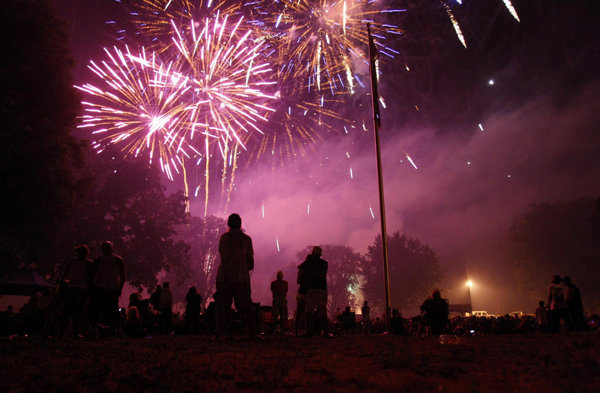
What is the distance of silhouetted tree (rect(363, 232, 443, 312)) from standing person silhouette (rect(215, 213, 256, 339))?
63390 mm

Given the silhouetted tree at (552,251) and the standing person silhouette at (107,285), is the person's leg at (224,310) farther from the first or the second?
the silhouetted tree at (552,251)

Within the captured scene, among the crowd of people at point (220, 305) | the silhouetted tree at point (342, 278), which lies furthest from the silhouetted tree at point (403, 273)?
the crowd of people at point (220, 305)

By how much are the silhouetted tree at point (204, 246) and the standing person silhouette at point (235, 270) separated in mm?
67117

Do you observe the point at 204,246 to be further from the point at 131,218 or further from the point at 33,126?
the point at 33,126

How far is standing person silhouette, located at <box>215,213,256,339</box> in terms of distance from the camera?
739 centimetres

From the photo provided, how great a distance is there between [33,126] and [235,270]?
17935 millimetres

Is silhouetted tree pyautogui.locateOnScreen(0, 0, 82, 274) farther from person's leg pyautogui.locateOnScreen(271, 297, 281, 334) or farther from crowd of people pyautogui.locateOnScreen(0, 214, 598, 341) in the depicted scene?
person's leg pyautogui.locateOnScreen(271, 297, 281, 334)

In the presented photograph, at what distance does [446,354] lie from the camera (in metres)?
5.35

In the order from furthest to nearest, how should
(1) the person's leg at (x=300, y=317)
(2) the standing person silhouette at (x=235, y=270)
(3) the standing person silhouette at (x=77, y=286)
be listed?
(1) the person's leg at (x=300, y=317) < (3) the standing person silhouette at (x=77, y=286) < (2) the standing person silhouette at (x=235, y=270)

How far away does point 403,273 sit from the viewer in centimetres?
7081

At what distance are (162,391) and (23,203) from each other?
19.9m

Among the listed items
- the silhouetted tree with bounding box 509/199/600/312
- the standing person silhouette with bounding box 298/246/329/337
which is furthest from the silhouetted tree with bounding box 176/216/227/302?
the standing person silhouette with bounding box 298/246/329/337

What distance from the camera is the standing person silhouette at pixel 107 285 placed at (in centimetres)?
862

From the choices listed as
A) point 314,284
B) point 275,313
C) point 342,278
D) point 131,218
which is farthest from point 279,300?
point 342,278
